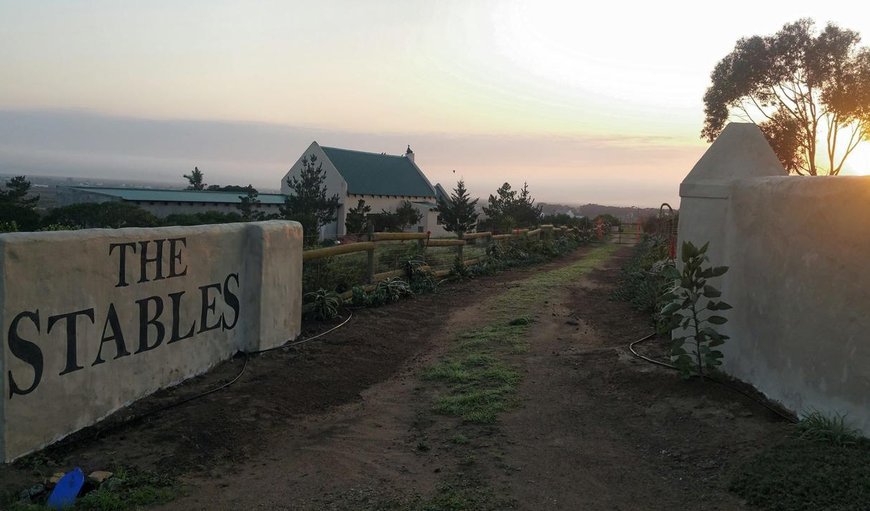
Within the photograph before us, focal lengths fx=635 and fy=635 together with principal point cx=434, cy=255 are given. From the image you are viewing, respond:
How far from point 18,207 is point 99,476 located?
27212mm

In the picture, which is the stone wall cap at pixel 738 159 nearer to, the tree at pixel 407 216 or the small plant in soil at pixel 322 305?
the small plant in soil at pixel 322 305

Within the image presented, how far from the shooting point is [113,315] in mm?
5016

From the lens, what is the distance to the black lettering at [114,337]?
4.91 metres

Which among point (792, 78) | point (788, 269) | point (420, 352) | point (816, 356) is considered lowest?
point (420, 352)

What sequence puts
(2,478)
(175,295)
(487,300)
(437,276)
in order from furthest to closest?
(437,276)
(487,300)
(175,295)
(2,478)

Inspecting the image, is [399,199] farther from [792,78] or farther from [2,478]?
Answer: [2,478]

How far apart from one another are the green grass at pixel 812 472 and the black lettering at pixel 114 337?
4.53 meters

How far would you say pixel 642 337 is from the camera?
7820mm

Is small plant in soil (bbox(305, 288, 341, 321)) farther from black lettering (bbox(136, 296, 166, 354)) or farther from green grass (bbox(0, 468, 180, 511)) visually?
green grass (bbox(0, 468, 180, 511))

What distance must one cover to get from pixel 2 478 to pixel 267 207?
45591 mm

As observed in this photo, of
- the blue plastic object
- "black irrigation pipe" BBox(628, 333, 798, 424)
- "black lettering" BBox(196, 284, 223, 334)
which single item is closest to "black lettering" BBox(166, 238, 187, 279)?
"black lettering" BBox(196, 284, 223, 334)

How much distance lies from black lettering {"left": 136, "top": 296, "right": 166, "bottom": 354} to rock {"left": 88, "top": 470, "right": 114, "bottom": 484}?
1.47 meters

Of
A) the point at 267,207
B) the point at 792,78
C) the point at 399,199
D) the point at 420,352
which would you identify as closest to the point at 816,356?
the point at 420,352

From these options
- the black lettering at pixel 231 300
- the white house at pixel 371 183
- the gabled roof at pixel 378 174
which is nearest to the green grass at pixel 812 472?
the black lettering at pixel 231 300
